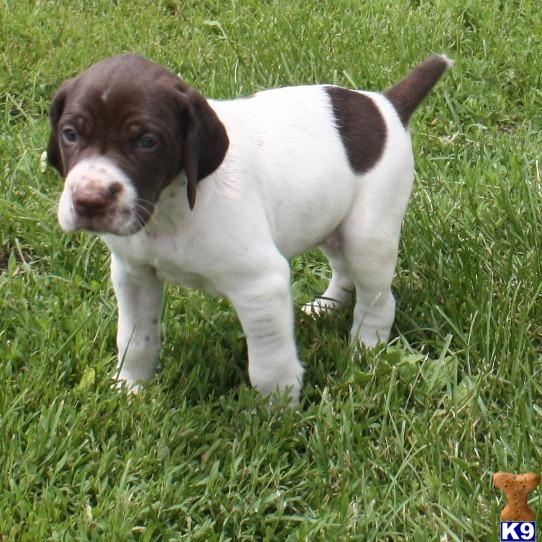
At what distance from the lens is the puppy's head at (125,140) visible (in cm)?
340

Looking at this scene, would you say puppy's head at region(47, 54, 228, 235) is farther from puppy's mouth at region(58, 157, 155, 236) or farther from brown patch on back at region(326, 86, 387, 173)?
brown patch on back at region(326, 86, 387, 173)

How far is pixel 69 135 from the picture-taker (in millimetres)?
3508

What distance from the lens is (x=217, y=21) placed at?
721 centimetres

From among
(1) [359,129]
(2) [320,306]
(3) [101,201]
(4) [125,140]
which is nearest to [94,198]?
(3) [101,201]

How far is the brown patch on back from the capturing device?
14.0ft

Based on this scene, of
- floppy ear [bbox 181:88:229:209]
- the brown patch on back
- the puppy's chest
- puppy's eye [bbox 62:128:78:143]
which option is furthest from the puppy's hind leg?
puppy's eye [bbox 62:128:78:143]

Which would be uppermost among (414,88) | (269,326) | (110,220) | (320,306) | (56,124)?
(56,124)

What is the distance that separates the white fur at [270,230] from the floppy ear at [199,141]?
0.15 metres

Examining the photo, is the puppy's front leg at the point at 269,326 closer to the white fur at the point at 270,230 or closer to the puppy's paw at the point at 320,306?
the white fur at the point at 270,230

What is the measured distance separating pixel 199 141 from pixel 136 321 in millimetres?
924

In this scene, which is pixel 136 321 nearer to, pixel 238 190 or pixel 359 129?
pixel 238 190

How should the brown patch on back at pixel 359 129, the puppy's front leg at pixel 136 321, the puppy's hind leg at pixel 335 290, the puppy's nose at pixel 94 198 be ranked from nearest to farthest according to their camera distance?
1. the puppy's nose at pixel 94 198
2. the puppy's front leg at pixel 136 321
3. the brown patch on back at pixel 359 129
4. the puppy's hind leg at pixel 335 290

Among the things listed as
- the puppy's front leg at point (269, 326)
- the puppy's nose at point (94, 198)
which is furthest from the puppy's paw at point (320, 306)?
the puppy's nose at point (94, 198)

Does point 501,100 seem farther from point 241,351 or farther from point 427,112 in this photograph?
point 241,351
